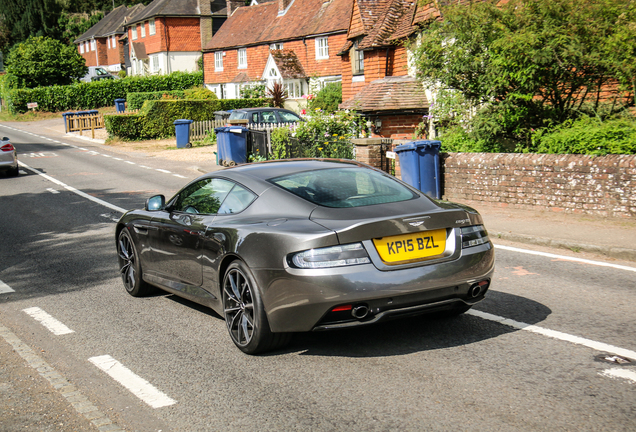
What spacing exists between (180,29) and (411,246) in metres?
68.4

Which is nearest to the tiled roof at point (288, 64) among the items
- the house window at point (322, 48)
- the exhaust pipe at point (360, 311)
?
the house window at point (322, 48)

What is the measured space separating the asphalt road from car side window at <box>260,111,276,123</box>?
19506mm

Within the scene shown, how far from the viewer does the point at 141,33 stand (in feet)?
241

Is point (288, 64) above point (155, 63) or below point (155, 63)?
→ below

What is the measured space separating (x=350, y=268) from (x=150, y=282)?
3.01 metres

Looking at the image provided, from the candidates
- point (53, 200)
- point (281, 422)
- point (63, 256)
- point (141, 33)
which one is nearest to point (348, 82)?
point (53, 200)

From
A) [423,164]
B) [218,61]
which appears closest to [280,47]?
[218,61]

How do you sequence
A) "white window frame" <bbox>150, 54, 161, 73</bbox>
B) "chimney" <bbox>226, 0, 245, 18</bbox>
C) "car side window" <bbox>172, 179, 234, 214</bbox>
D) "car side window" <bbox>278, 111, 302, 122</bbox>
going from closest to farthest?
1. "car side window" <bbox>172, 179, 234, 214</bbox>
2. "car side window" <bbox>278, 111, 302, 122</bbox>
3. "chimney" <bbox>226, 0, 245, 18</bbox>
4. "white window frame" <bbox>150, 54, 161, 73</bbox>

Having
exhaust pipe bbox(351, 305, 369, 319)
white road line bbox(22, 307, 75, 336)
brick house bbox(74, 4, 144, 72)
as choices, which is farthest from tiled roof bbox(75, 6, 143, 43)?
exhaust pipe bbox(351, 305, 369, 319)

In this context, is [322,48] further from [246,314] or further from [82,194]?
[246,314]

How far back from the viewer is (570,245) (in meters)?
9.16

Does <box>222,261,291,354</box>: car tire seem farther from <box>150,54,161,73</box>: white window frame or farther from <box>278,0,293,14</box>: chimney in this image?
<box>150,54,161,73</box>: white window frame

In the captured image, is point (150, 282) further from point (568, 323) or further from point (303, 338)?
point (568, 323)

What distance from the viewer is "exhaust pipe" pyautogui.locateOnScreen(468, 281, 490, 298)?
5051mm
